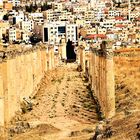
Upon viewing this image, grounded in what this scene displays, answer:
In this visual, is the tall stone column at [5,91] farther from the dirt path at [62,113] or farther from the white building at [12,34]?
the white building at [12,34]

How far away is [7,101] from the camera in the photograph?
23.7m

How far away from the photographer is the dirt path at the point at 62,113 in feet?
73.6

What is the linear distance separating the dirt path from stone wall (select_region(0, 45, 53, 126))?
2.33 feet

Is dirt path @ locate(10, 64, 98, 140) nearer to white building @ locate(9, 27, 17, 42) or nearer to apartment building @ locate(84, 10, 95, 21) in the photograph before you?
white building @ locate(9, 27, 17, 42)

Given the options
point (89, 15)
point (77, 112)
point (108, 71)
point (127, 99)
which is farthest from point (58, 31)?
point (108, 71)

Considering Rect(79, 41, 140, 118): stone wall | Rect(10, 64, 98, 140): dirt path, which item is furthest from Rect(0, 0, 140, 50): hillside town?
Rect(10, 64, 98, 140): dirt path

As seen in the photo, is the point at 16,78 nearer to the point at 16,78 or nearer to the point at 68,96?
the point at 16,78

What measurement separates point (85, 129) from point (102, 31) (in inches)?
2625

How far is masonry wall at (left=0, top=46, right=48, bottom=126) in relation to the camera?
2321cm

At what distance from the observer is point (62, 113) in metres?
27.3

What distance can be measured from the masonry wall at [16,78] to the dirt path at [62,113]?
0.71 m

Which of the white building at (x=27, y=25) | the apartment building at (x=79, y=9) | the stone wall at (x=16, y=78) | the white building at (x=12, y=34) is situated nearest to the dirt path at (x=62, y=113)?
the stone wall at (x=16, y=78)

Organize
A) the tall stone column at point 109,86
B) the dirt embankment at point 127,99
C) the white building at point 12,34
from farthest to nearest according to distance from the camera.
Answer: the white building at point 12,34, the tall stone column at point 109,86, the dirt embankment at point 127,99

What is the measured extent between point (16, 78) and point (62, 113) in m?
2.48
